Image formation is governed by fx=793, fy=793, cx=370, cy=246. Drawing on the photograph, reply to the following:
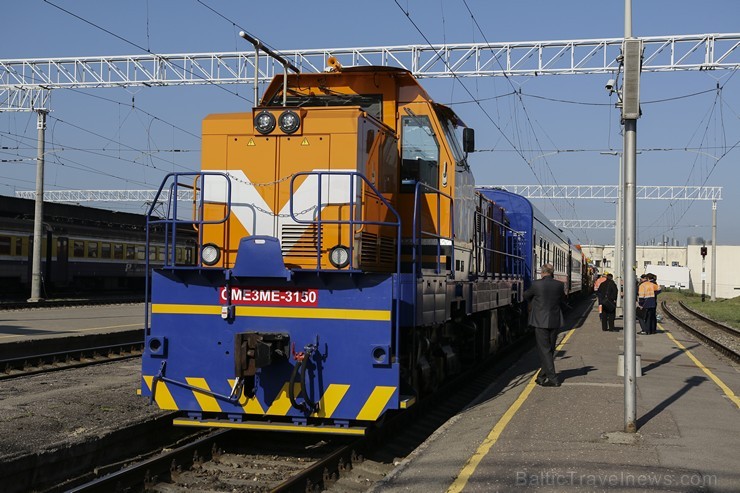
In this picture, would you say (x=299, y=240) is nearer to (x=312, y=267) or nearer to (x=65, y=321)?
(x=312, y=267)

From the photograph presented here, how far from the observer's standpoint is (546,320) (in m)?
10.7

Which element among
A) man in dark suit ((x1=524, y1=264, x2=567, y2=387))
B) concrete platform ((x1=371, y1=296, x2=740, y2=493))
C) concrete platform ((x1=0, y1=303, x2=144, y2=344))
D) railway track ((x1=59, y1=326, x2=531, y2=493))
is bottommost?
railway track ((x1=59, y1=326, x2=531, y2=493))

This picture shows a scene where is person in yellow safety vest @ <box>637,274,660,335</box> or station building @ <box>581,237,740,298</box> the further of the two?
station building @ <box>581,237,740,298</box>

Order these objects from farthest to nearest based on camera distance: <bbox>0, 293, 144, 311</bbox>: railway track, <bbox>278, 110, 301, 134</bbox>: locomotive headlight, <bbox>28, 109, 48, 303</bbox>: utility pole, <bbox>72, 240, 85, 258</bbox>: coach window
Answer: <bbox>72, 240, 85, 258</bbox>: coach window < <bbox>28, 109, 48, 303</bbox>: utility pole < <bbox>0, 293, 144, 311</bbox>: railway track < <bbox>278, 110, 301, 134</bbox>: locomotive headlight

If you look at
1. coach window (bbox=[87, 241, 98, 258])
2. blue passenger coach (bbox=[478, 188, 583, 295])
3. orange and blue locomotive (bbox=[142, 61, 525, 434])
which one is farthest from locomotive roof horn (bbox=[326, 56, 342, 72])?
coach window (bbox=[87, 241, 98, 258])

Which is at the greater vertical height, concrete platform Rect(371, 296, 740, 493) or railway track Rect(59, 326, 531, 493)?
concrete platform Rect(371, 296, 740, 493)

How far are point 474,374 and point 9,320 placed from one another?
13.5 metres

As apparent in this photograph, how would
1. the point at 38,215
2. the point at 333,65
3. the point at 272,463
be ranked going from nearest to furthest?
the point at 272,463 → the point at 333,65 → the point at 38,215

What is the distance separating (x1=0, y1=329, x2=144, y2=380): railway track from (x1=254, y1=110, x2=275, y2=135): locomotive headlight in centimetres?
655

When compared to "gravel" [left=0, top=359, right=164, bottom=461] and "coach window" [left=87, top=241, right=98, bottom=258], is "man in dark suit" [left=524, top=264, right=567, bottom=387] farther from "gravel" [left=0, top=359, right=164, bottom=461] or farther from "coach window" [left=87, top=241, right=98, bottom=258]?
"coach window" [left=87, top=241, right=98, bottom=258]

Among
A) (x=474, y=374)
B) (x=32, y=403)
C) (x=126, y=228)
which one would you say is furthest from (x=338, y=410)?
→ (x=126, y=228)

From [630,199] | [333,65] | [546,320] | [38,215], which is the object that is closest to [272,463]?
[630,199]

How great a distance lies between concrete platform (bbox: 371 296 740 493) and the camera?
19.0ft

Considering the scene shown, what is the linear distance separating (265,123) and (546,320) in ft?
16.1
